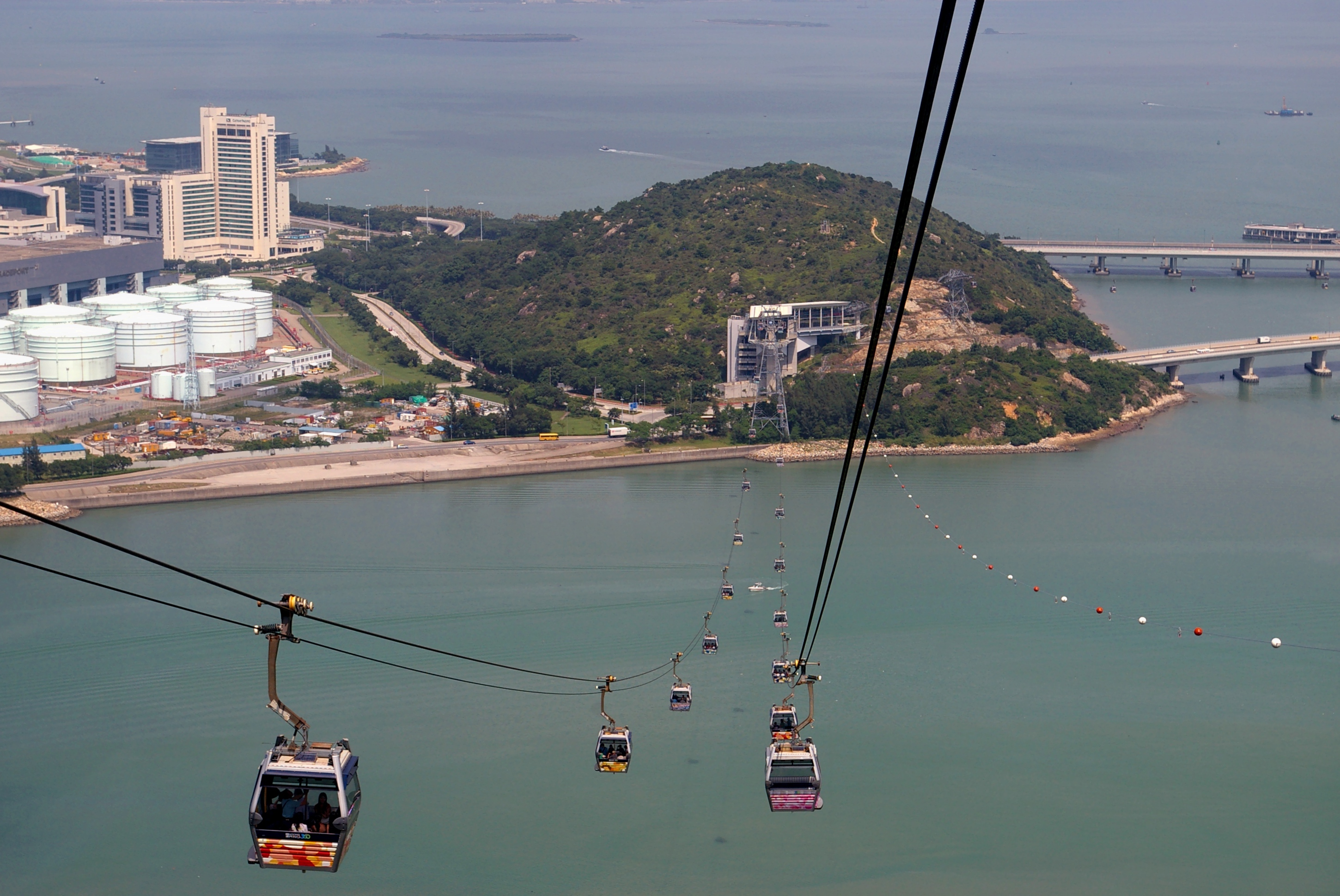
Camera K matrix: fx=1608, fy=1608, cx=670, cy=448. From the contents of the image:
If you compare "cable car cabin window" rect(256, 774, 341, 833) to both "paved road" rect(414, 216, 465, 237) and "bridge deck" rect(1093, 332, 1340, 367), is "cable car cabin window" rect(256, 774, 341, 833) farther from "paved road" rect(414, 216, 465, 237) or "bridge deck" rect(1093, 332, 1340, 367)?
"paved road" rect(414, 216, 465, 237)

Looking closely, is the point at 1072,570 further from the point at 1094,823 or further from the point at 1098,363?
the point at 1098,363

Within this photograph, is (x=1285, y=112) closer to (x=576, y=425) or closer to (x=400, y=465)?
(x=576, y=425)

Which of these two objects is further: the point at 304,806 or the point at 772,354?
the point at 772,354

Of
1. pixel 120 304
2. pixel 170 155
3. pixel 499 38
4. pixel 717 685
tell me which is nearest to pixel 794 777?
pixel 717 685

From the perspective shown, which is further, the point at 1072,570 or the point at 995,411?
the point at 995,411

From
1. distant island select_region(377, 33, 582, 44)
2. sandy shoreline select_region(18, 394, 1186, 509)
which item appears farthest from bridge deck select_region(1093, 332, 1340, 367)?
distant island select_region(377, 33, 582, 44)

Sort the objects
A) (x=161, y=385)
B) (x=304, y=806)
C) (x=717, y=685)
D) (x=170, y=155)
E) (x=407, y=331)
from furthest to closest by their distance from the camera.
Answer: (x=170, y=155), (x=407, y=331), (x=161, y=385), (x=717, y=685), (x=304, y=806)

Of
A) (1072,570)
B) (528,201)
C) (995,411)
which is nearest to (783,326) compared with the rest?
(995,411)
